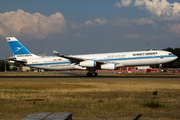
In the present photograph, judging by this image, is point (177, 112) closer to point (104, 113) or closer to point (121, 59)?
point (104, 113)

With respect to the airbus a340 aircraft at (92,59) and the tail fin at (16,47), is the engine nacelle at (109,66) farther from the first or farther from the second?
the tail fin at (16,47)

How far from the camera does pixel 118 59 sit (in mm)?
39000

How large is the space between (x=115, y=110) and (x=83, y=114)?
1.84 metres

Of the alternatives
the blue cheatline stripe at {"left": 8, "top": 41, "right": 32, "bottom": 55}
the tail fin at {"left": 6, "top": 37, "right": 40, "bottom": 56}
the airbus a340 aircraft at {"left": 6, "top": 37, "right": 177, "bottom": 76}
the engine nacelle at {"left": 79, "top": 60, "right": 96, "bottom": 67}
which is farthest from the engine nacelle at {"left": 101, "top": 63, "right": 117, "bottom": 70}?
the blue cheatline stripe at {"left": 8, "top": 41, "right": 32, "bottom": 55}

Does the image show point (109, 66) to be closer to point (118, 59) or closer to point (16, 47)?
point (118, 59)

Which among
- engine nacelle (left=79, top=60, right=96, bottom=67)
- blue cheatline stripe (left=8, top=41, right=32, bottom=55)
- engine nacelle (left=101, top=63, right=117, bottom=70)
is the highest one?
blue cheatline stripe (left=8, top=41, right=32, bottom=55)

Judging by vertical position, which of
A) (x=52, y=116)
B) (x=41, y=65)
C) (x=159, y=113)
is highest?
(x=41, y=65)

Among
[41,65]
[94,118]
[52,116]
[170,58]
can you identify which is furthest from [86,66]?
[52,116]

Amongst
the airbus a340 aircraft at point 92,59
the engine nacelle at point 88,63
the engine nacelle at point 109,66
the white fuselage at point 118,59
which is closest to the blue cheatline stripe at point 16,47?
the airbus a340 aircraft at point 92,59

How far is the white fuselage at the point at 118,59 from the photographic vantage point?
3847 centimetres

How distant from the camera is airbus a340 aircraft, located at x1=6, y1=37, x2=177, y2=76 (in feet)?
126

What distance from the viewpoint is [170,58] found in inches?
1548

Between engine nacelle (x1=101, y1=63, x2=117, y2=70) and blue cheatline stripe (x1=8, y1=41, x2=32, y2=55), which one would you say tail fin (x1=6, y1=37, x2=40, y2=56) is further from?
engine nacelle (x1=101, y1=63, x2=117, y2=70)

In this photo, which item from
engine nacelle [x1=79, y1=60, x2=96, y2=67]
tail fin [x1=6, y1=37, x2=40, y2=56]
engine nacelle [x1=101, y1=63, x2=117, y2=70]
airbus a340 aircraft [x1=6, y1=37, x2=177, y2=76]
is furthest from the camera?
tail fin [x1=6, y1=37, x2=40, y2=56]
